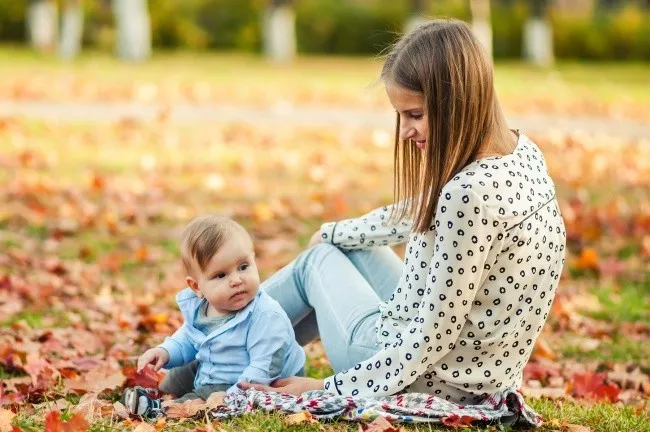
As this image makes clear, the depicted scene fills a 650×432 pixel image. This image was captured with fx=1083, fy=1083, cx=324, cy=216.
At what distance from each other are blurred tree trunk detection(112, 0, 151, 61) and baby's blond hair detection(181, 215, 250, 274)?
21.7m

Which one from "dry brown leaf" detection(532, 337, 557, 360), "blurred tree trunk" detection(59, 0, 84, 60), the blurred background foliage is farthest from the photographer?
the blurred background foliage

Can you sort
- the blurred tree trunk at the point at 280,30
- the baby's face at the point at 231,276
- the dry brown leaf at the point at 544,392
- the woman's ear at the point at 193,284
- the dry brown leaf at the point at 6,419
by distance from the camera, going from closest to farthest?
the dry brown leaf at the point at 6,419 < the baby's face at the point at 231,276 < the woman's ear at the point at 193,284 < the dry brown leaf at the point at 544,392 < the blurred tree trunk at the point at 280,30

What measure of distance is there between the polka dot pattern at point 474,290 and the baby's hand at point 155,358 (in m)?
0.64

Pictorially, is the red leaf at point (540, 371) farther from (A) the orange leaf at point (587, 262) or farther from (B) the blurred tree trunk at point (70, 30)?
(B) the blurred tree trunk at point (70, 30)

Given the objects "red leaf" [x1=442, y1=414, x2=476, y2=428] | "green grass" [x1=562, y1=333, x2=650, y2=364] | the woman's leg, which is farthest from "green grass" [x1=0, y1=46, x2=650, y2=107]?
"red leaf" [x1=442, y1=414, x2=476, y2=428]

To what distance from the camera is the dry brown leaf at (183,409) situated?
11.4ft

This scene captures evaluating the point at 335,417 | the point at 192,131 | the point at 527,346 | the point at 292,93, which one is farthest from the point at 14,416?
the point at 292,93

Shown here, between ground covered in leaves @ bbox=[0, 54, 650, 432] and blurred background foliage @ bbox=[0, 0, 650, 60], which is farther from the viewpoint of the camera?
blurred background foliage @ bbox=[0, 0, 650, 60]

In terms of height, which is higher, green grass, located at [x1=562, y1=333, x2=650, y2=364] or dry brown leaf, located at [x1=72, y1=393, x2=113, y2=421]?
dry brown leaf, located at [x1=72, y1=393, x2=113, y2=421]

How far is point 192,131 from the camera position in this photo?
39.5ft

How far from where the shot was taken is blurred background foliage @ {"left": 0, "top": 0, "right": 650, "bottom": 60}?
30875 mm

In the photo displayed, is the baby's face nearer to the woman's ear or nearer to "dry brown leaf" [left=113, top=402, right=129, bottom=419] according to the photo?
the woman's ear

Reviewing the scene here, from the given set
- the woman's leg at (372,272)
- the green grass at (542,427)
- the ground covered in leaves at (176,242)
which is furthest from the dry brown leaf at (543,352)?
the woman's leg at (372,272)

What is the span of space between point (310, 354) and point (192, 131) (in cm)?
755
